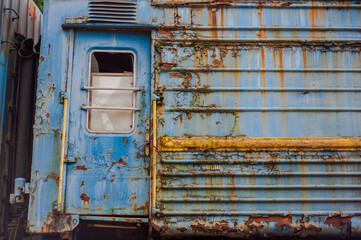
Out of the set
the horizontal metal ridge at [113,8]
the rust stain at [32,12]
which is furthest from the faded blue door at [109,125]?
the rust stain at [32,12]

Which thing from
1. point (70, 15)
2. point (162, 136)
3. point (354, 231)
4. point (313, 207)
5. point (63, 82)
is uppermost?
point (70, 15)

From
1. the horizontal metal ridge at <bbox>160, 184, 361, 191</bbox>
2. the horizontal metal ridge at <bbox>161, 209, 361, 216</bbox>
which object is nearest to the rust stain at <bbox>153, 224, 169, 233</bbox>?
the horizontal metal ridge at <bbox>161, 209, 361, 216</bbox>

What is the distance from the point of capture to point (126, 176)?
2787 millimetres

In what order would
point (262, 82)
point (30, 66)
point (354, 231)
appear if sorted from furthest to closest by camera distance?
1. point (30, 66)
2. point (262, 82)
3. point (354, 231)

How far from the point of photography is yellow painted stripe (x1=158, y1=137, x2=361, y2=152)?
2795mm

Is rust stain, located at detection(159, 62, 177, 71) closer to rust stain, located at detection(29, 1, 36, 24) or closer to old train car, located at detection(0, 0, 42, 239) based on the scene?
old train car, located at detection(0, 0, 42, 239)

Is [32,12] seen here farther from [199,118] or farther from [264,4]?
[264,4]

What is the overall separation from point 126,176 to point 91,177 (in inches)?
13.9

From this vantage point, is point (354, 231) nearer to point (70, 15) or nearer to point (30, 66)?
point (70, 15)

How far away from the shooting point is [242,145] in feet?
9.20

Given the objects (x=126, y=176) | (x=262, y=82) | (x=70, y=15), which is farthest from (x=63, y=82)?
(x=262, y=82)

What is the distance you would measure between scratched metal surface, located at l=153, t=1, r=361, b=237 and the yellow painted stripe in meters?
0.06

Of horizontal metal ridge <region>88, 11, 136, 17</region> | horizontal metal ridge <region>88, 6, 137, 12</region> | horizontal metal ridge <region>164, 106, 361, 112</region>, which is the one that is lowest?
horizontal metal ridge <region>164, 106, 361, 112</region>

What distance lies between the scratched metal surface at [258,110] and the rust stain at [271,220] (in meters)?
0.01
